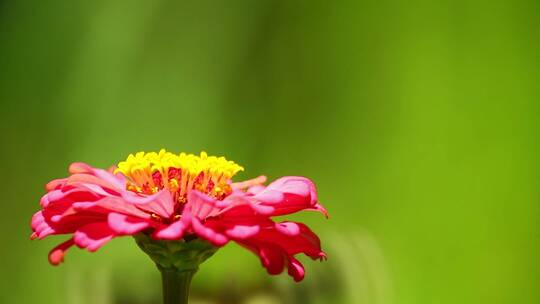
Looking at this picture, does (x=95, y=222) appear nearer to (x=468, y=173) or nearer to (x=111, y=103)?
(x=111, y=103)

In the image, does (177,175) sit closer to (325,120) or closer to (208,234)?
(208,234)

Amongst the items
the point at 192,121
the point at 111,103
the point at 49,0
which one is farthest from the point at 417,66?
the point at 49,0

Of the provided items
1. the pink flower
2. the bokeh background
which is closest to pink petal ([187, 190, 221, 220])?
the pink flower

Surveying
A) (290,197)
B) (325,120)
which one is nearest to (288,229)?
(290,197)

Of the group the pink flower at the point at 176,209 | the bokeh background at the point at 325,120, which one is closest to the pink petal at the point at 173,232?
the pink flower at the point at 176,209

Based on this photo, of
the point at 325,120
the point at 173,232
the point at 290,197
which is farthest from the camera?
the point at 325,120
